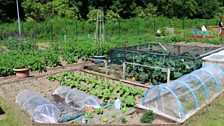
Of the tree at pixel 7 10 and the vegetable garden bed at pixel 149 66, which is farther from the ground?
the tree at pixel 7 10

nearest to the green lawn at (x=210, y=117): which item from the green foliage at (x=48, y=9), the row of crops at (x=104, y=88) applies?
→ the row of crops at (x=104, y=88)

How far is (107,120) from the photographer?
5.83 meters

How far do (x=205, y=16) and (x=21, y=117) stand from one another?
44095 millimetres

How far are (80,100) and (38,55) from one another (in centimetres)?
588

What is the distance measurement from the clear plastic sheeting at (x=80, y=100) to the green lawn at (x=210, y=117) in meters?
2.38

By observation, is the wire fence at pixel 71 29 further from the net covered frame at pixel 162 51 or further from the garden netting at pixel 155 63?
the garden netting at pixel 155 63

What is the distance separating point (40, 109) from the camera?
19.3 ft

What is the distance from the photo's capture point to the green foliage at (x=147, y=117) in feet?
18.7

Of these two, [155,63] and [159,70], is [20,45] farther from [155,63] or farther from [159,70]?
[159,70]

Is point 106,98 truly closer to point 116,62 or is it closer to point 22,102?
point 22,102


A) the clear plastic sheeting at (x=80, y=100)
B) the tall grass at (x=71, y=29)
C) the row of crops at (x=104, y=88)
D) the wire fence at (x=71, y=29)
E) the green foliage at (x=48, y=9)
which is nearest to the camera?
the clear plastic sheeting at (x=80, y=100)

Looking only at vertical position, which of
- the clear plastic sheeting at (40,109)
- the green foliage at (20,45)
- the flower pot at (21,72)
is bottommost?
the clear plastic sheeting at (40,109)

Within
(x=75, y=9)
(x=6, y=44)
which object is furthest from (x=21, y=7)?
(x=6, y=44)

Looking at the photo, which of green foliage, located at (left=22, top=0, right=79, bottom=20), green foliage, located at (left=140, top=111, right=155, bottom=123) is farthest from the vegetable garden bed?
green foliage, located at (left=22, top=0, right=79, bottom=20)
